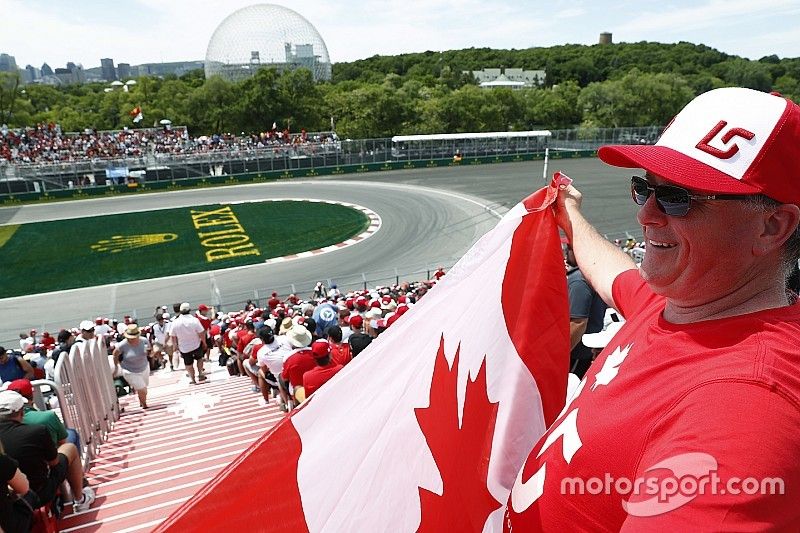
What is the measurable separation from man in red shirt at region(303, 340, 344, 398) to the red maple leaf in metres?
3.60

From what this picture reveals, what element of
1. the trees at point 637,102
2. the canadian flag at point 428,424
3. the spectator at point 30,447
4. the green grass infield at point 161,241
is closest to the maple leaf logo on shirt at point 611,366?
the canadian flag at point 428,424

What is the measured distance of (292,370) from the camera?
20.0 feet

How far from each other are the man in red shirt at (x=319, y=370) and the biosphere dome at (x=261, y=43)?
89.5 meters

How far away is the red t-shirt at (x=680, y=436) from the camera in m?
0.92

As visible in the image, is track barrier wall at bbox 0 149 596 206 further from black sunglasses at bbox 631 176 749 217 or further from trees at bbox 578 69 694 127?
black sunglasses at bbox 631 176 749 217

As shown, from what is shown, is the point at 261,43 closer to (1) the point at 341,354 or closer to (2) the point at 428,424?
(1) the point at 341,354

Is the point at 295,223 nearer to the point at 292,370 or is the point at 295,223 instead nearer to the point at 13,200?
the point at 13,200

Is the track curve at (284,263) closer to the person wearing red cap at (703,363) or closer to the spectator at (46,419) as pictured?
the spectator at (46,419)

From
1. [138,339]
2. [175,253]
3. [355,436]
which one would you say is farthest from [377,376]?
[175,253]

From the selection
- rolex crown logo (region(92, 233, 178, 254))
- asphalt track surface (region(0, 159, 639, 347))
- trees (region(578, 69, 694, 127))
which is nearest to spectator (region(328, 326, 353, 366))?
asphalt track surface (region(0, 159, 639, 347))

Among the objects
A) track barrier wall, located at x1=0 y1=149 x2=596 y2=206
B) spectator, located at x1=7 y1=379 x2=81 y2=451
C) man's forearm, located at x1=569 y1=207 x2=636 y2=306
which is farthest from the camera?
track barrier wall, located at x1=0 y1=149 x2=596 y2=206

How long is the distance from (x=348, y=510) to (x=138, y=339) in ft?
26.4

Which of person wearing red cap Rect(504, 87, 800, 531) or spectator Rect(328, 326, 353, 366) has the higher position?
person wearing red cap Rect(504, 87, 800, 531)

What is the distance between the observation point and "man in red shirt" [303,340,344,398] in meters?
5.53
